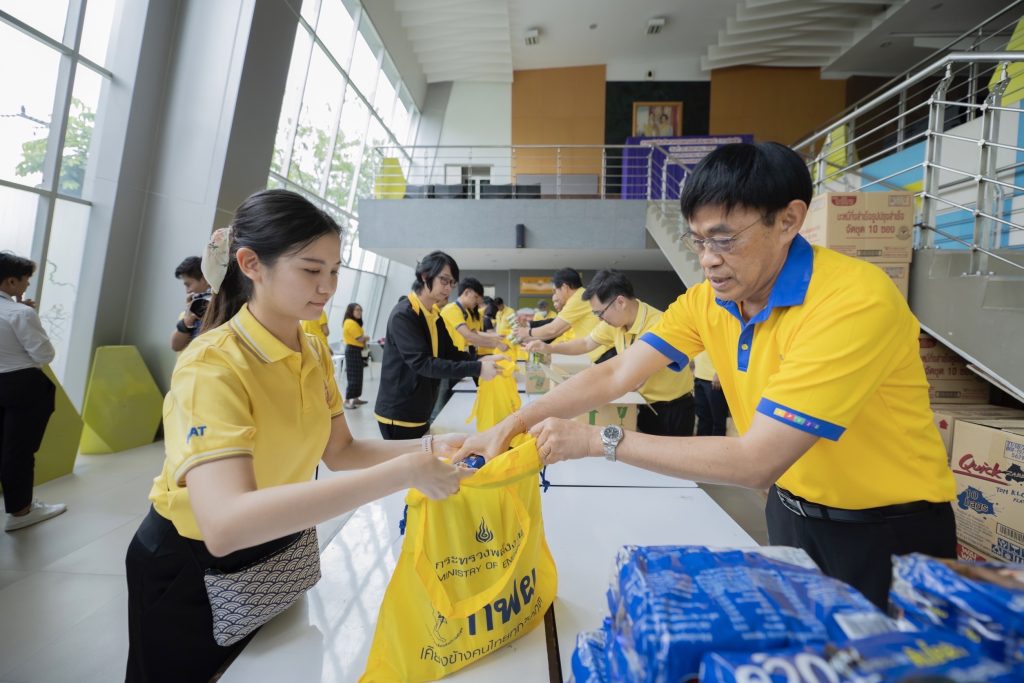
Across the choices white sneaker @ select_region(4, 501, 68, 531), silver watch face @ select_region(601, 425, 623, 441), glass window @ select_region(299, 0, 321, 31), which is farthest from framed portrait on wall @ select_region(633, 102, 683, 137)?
silver watch face @ select_region(601, 425, 623, 441)

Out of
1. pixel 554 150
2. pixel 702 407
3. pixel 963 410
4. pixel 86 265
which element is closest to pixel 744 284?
pixel 963 410

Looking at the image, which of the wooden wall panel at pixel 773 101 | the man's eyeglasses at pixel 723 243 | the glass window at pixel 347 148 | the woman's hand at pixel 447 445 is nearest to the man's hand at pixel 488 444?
the woman's hand at pixel 447 445

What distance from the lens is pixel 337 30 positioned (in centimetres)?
860

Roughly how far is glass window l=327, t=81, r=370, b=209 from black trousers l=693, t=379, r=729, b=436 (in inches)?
296

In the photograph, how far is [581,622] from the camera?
117cm

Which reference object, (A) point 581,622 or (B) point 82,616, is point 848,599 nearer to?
(A) point 581,622

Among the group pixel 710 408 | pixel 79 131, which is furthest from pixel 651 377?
pixel 79 131

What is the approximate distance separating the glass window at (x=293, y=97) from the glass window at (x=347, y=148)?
1.59 meters

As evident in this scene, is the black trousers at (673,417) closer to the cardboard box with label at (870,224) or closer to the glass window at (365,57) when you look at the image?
the cardboard box with label at (870,224)

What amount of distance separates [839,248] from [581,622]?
2891 millimetres

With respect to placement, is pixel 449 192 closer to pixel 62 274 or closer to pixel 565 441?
pixel 62 274

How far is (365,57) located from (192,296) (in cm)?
826

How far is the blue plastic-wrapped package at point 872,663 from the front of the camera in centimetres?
38

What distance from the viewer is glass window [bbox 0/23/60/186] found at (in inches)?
153
